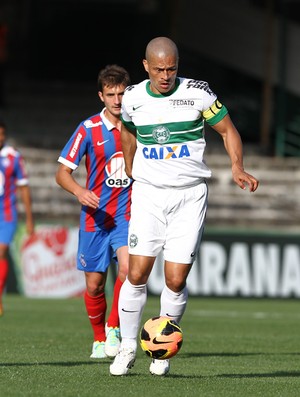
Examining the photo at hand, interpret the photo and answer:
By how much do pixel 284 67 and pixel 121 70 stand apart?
18.0 m

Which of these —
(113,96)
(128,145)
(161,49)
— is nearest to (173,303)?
(128,145)

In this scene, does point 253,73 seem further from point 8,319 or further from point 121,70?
point 121,70

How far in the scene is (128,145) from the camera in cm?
840

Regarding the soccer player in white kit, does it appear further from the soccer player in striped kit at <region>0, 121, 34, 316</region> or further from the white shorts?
the soccer player in striped kit at <region>0, 121, 34, 316</region>

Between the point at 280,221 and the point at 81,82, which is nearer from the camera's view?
the point at 280,221

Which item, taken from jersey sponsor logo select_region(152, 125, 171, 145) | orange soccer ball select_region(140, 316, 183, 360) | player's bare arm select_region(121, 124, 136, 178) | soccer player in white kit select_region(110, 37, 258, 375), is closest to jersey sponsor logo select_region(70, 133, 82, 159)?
player's bare arm select_region(121, 124, 136, 178)

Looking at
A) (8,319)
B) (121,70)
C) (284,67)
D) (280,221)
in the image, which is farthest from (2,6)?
(121,70)

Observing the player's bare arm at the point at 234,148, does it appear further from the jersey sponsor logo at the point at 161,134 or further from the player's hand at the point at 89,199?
the player's hand at the point at 89,199

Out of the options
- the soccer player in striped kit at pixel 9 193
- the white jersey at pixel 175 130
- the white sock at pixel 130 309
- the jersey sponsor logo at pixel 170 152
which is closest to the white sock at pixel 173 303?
the white sock at pixel 130 309

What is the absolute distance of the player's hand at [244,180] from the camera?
7.38 m

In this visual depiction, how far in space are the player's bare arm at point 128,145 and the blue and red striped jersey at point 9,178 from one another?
6.53m

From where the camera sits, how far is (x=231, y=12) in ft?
92.6

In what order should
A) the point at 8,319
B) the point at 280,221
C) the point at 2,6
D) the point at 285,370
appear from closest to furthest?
the point at 285,370, the point at 8,319, the point at 280,221, the point at 2,6

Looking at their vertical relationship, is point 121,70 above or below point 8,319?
above
